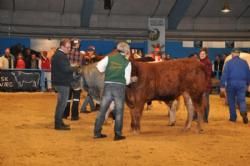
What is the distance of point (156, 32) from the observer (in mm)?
30047

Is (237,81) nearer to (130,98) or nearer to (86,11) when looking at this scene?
(130,98)

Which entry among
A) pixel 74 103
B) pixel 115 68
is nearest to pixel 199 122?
pixel 115 68

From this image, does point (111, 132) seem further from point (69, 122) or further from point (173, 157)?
point (173, 157)

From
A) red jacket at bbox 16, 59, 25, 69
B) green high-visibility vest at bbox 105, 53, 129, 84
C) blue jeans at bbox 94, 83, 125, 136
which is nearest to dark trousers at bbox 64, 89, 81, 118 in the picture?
blue jeans at bbox 94, 83, 125, 136

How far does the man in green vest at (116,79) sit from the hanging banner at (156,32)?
2083cm

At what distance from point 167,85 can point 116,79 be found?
1603mm

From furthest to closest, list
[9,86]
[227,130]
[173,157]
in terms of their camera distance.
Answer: [9,86] → [227,130] → [173,157]

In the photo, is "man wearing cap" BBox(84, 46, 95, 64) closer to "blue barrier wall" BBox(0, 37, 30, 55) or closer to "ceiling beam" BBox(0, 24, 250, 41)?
"blue barrier wall" BBox(0, 37, 30, 55)

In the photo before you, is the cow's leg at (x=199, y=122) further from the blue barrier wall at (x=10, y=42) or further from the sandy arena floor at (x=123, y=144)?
the blue barrier wall at (x=10, y=42)

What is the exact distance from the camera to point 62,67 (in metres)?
9.71

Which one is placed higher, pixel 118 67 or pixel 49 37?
pixel 49 37

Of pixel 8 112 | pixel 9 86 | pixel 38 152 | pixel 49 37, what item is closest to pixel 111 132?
pixel 38 152

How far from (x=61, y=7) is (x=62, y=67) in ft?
67.5

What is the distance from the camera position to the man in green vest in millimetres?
8555
